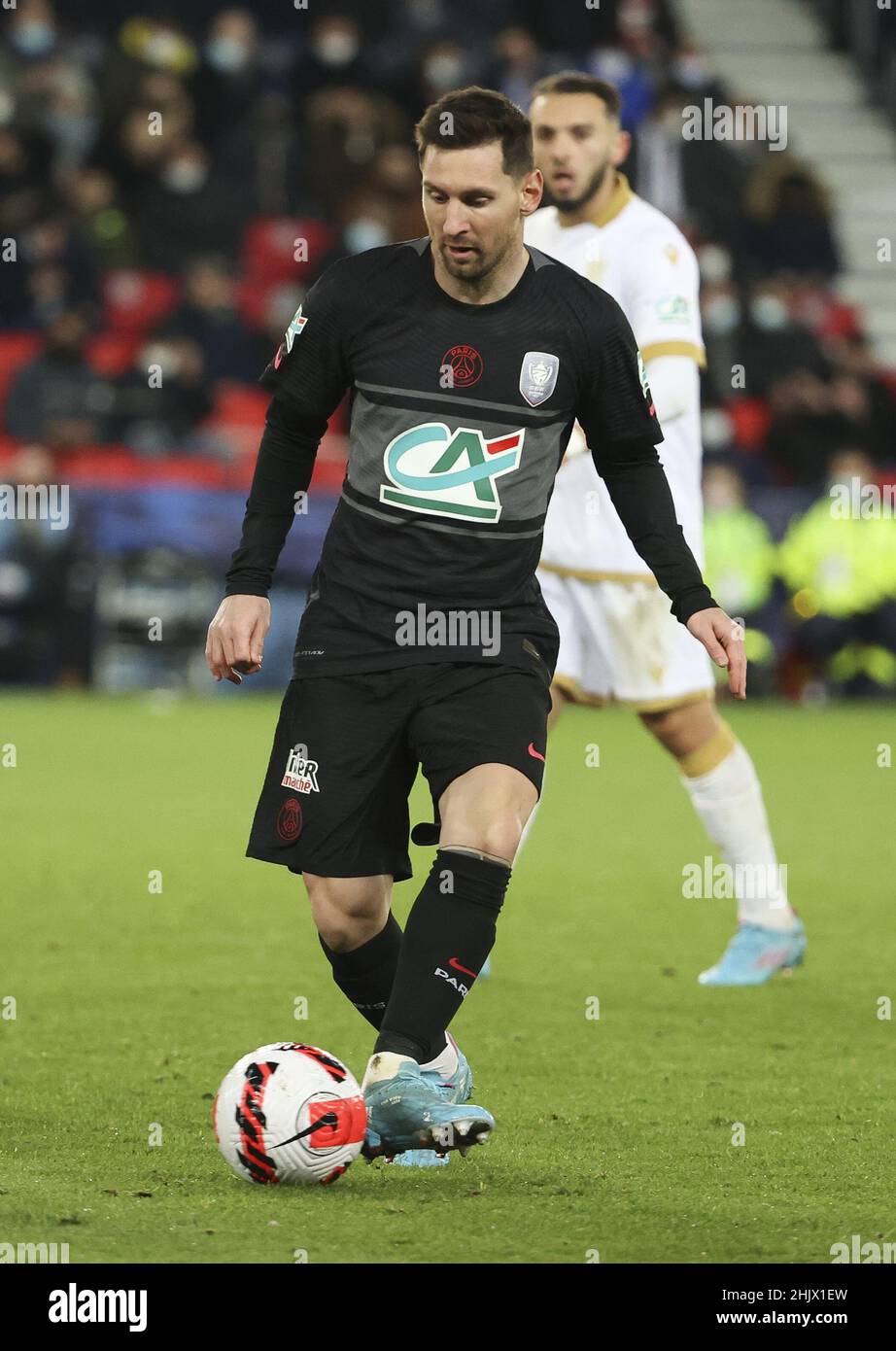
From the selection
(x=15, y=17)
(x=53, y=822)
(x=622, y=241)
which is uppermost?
(x=15, y=17)

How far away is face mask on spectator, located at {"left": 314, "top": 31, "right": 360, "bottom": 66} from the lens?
65.7 ft

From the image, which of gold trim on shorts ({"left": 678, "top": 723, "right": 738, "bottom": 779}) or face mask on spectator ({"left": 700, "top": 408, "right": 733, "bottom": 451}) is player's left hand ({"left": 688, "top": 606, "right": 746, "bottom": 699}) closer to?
gold trim on shorts ({"left": 678, "top": 723, "right": 738, "bottom": 779})

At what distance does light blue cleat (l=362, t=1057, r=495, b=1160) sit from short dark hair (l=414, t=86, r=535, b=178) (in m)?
1.72

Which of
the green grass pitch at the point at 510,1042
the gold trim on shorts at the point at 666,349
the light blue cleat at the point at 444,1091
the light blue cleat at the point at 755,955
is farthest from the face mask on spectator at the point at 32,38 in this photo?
the light blue cleat at the point at 444,1091

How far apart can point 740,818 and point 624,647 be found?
60 centimetres

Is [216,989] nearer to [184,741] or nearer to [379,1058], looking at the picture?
[379,1058]

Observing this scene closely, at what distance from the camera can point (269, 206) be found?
19.4 m

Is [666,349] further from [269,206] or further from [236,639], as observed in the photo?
[269,206]

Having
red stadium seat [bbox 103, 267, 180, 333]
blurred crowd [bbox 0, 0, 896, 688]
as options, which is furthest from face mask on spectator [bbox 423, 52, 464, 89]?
red stadium seat [bbox 103, 267, 180, 333]

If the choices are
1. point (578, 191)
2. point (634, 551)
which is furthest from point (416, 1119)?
point (578, 191)

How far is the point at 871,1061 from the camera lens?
5.77 metres

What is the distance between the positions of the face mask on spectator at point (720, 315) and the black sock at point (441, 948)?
→ 14.6 m

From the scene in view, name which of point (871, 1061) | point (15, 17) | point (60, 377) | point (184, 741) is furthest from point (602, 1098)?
point (15, 17)

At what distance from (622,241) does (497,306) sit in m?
2.25
